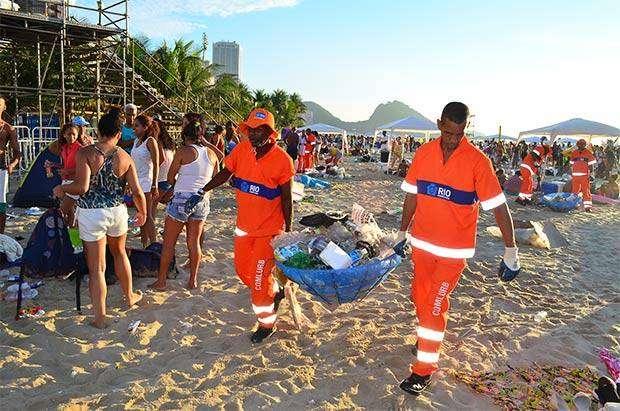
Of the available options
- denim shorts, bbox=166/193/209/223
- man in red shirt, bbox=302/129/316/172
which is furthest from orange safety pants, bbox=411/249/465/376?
man in red shirt, bbox=302/129/316/172

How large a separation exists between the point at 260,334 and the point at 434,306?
151 centimetres

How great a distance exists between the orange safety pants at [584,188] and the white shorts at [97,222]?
12371mm

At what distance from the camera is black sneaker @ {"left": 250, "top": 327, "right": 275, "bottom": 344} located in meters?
4.04

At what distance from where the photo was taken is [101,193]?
3.97 m

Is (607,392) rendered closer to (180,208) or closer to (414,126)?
(180,208)

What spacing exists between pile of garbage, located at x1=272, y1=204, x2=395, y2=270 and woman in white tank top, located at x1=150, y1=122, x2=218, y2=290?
1441 millimetres

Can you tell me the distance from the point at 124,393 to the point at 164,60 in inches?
1038

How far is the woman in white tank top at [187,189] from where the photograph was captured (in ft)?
15.9

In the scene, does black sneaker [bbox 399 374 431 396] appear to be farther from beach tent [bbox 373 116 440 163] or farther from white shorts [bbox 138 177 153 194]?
beach tent [bbox 373 116 440 163]

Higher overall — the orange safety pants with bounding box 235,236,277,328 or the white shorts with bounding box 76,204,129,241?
the white shorts with bounding box 76,204,129,241

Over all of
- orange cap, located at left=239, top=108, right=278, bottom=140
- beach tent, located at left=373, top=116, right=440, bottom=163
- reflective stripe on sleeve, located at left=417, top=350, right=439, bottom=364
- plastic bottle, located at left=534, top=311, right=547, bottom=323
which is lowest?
plastic bottle, located at left=534, top=311, right=547, bottom=323

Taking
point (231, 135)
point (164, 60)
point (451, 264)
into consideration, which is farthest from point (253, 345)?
point (164, 60)

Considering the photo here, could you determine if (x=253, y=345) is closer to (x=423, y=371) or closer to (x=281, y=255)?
(x=281, y=255)

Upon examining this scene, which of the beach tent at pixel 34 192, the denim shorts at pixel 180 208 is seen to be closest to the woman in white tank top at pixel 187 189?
the denim shorts at pixel 180 208
